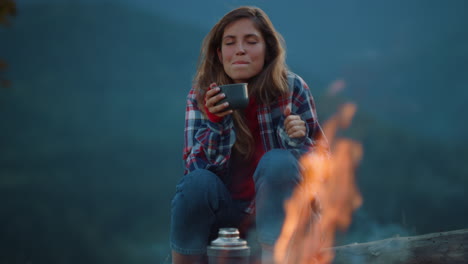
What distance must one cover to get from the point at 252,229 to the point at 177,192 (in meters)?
0.55

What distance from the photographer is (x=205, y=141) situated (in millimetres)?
2842

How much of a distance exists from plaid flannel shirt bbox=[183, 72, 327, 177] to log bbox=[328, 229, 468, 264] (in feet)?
5.12

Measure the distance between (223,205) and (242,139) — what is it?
473 millimetres

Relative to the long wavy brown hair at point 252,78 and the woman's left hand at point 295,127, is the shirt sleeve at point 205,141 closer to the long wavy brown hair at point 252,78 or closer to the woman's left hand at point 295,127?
the long wavy brown hair at point 252,78

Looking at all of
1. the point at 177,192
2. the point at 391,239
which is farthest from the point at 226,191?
the point at 391,239

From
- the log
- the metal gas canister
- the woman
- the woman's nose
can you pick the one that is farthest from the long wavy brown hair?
the log

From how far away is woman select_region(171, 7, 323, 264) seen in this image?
2525mm

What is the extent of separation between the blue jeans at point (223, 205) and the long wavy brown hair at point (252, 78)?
0.39 m

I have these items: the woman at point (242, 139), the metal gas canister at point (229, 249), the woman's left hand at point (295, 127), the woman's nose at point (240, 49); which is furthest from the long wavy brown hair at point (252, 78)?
the metal gas canister at point (229, 249)

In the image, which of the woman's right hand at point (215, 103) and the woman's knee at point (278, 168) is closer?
the woman's knee at point (278, 168)

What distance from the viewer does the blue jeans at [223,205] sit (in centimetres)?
247

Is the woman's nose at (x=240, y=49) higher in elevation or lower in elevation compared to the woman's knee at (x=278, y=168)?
higher

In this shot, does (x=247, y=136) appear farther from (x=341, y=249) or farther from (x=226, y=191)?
(x=341, y=249)

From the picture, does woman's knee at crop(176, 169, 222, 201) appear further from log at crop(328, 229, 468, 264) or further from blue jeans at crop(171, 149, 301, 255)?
→ log at crop(328, 229, 468, 264)
